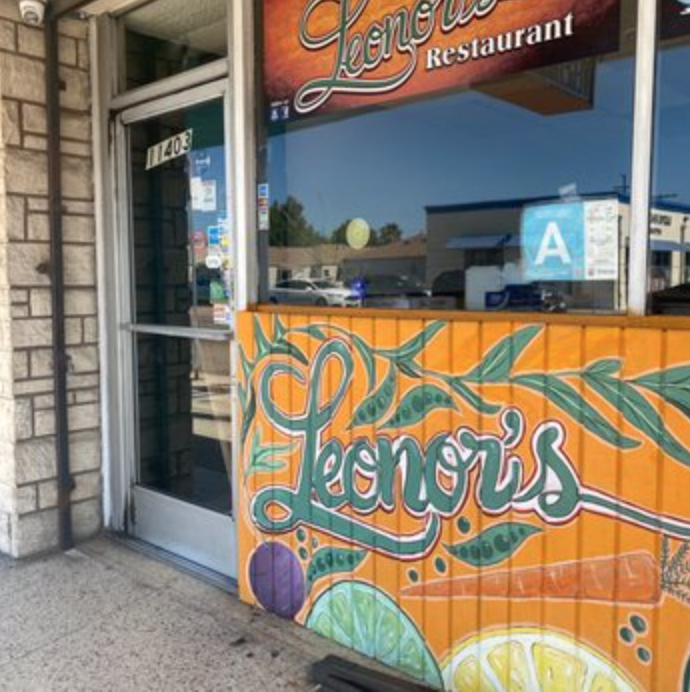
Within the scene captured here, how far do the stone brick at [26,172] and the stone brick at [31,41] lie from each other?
0.48m

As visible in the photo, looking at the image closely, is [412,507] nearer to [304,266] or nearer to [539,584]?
[539,584]

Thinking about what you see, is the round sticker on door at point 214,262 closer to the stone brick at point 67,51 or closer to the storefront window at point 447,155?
the storefront window at point 447,155

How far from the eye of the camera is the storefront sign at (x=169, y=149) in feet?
11.5

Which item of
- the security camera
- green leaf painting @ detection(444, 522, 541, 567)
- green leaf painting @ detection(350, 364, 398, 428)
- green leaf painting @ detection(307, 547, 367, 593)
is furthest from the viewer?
the security camera

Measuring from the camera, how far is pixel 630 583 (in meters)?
2.06

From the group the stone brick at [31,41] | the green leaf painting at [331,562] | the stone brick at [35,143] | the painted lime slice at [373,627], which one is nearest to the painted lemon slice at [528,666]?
the painted lime slice at [373,627]

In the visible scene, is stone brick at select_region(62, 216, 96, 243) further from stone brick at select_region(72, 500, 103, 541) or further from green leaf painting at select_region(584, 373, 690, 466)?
green leaf painting at select_region(584, 373, 690, 466)

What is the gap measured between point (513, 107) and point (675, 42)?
50 centimetres

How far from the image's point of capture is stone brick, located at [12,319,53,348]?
3.63m

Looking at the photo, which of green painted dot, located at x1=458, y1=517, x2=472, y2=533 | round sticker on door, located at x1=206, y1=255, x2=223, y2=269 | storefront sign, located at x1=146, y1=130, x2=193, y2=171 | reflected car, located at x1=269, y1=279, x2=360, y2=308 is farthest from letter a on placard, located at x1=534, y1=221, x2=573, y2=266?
storefront sign, located at x1=146, y1=130, x2=193, y2=171

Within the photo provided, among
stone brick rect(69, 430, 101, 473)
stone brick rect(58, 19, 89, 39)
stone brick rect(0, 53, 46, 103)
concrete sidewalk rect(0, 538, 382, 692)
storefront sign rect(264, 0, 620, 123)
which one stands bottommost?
concrete sidewalk rect(0, 538, 382, 692)

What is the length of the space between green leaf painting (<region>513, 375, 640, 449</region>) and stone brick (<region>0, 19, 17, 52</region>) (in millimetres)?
2921

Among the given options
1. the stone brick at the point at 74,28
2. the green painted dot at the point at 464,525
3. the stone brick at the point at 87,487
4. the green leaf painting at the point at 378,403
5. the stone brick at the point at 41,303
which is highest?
the stone brick at the point at 74,28

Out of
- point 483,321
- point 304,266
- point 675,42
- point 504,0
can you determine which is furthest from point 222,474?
point 675,42
